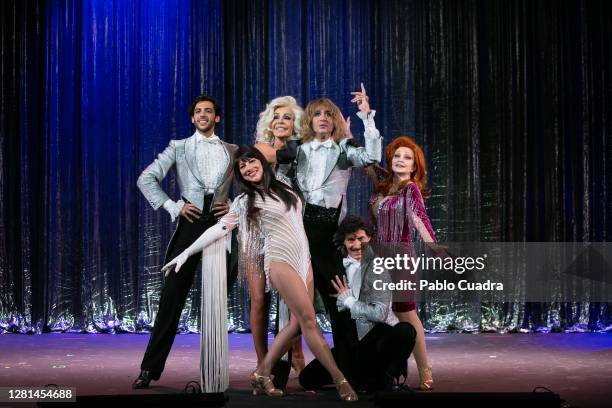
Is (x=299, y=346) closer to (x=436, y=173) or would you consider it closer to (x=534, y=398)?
(x=534, y=398)

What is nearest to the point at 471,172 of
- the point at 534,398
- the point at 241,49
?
the point at 241,49

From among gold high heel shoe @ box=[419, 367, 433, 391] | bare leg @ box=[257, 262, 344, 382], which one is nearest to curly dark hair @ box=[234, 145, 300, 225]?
bare leg @ box=[257, 262, 344, 382]

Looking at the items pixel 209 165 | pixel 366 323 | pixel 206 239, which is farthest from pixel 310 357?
pixel 206 239

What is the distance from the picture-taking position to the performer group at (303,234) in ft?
13.8

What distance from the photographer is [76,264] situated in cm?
765

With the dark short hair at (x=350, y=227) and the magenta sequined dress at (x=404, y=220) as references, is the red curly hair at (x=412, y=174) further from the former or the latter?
the dark short hair at (x=350, y=227)

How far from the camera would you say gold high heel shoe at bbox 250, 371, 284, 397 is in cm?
425

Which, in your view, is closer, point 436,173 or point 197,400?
point 197,400

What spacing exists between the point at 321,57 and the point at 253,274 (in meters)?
3.49

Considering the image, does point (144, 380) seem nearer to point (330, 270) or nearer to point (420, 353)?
point (330, 270)

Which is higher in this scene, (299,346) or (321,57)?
(321,57)

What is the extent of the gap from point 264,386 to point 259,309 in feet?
1.49

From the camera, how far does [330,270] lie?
449 centimetres

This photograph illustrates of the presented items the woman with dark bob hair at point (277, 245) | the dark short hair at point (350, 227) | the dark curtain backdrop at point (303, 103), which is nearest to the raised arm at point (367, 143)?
the dark short hair at point (350, 227)
